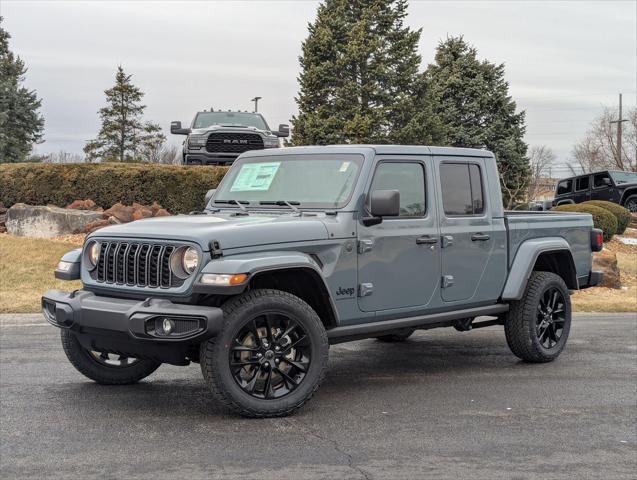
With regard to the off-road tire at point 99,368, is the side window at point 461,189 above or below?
above

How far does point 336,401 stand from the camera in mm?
6160

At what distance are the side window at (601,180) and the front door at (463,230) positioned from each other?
22793 mm

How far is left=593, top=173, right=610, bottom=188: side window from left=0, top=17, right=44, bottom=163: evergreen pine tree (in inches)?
856

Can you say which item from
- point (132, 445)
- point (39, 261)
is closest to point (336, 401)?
point (132, 445)

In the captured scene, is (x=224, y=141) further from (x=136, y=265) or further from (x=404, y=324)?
(x=136, y=265)

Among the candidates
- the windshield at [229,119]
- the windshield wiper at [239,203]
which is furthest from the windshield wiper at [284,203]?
the windshield at [229,119]

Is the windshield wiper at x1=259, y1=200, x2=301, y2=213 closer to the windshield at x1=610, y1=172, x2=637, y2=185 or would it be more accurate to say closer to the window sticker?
the window sticker

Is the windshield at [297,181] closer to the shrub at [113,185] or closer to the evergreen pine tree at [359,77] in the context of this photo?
the shrub at [113,185]

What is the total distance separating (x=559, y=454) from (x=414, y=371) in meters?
2.58

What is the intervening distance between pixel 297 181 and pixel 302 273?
103cm

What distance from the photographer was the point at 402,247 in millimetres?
6395

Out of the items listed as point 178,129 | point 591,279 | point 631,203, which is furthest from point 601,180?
point 591,279

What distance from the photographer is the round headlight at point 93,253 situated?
5.97 metres

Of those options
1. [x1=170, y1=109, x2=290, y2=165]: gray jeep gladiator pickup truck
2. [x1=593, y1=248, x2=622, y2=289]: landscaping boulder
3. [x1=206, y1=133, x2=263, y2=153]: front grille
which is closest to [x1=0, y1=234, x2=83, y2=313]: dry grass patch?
[x1=170, y1=109, x2=290, y2=165]: gray jeep gladiator pickup truck
